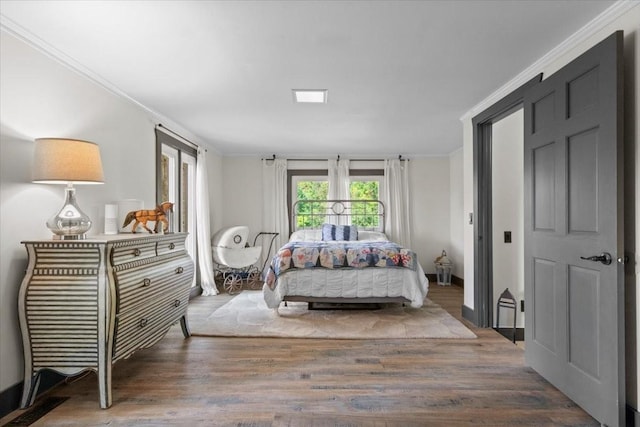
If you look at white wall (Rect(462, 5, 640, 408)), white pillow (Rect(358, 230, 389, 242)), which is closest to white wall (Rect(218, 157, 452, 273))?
white pillow (Rect(358, 230, 389, 242))

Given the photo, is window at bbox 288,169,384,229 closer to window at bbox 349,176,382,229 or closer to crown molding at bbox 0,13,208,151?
window at bbox 349,176,382,229

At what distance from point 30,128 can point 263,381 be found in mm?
→ 2315

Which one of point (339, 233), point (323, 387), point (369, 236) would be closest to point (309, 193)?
point (339, 233)

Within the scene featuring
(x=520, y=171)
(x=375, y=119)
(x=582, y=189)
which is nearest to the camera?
(x=582, y=189)

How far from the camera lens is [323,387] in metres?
2.42

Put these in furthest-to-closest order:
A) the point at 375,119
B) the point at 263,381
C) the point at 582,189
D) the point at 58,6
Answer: the point at 375,119 < the point at 263,381 < the point at 582,189 < the point at 58,6

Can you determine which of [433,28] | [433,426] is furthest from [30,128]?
[433,426]

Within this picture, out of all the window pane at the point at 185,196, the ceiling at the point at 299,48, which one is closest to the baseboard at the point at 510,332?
the ceiling at the point at 299,48

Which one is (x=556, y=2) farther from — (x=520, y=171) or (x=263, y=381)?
(x=263, y=381)

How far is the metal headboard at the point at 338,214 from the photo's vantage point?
257 inches

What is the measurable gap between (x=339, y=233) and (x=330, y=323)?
2.09 metres

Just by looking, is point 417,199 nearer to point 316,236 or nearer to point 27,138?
point 316,236

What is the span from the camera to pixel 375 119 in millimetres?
4223

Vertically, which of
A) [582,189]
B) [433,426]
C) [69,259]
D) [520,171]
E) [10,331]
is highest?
[520,171]
